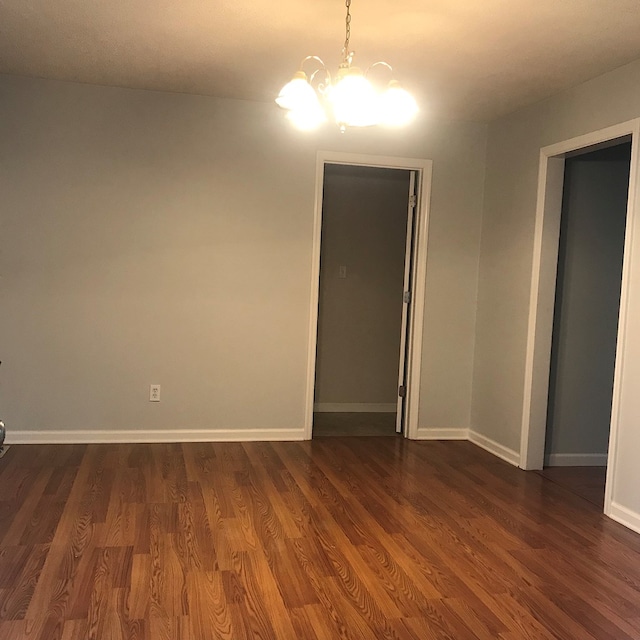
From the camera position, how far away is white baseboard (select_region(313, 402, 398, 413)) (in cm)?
611

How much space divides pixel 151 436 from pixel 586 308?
311 centimetres

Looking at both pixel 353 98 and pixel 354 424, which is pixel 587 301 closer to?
pixel 354 424

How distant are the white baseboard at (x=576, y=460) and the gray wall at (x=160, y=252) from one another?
159 centimetres

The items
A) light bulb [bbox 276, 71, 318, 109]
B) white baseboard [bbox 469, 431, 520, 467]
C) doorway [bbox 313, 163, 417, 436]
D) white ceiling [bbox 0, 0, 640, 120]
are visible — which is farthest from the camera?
doorway [bbox 313, 163, 417, 436]

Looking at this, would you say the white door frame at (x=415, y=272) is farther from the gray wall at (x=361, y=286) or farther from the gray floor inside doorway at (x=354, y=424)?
the gray wall at (x=361, y=286)

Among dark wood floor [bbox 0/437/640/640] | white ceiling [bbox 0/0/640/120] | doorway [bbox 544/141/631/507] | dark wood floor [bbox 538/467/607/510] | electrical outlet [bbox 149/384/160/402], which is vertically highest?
white ceiling [bbox 0/0/640/120]

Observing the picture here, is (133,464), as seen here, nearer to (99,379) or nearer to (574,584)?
(99,379)

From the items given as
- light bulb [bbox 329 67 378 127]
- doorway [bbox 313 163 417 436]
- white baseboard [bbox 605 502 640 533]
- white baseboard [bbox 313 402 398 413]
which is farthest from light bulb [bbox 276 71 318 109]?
white baseboard [bbox 313 402 398 413]

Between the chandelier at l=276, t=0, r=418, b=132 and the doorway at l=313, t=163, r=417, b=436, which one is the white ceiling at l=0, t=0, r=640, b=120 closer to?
the chandelier at l=276, t=0, r=418, b=132

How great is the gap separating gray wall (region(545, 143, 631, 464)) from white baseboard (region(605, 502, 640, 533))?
102cm

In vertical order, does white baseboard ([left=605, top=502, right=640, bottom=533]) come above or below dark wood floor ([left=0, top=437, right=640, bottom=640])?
above

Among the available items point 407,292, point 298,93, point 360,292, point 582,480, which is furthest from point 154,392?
point 582,480

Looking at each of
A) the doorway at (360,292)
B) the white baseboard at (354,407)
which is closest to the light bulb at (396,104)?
the doorway at (360,292)

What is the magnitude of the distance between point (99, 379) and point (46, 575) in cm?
209
